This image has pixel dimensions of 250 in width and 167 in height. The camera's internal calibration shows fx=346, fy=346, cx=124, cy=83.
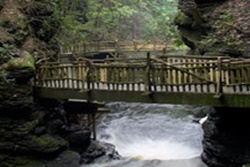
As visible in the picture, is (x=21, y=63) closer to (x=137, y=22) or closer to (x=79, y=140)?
(x=79, y=140)

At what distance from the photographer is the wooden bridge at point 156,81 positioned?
8586 mm

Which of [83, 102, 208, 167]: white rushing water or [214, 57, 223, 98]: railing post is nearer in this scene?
[214, 57, 223, 98]: railing post

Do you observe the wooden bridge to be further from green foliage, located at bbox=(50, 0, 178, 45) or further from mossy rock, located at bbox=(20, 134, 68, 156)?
green foliage, located at bbox=(50, 0, 178, 45)

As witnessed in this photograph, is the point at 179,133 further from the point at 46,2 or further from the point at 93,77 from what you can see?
the point at 46,2

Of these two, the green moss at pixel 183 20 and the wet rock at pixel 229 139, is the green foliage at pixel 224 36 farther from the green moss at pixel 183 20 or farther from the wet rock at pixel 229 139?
the wet rock at pixel 229 139

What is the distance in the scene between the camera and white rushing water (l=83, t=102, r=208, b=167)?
1264 centimetres

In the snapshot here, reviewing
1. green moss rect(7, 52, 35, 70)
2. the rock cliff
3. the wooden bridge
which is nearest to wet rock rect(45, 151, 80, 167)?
the wooden bridge

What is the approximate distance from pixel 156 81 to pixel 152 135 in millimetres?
6833

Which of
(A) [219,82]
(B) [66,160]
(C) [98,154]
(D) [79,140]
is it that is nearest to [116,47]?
(C) [98,154]

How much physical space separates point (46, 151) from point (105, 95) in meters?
2.49

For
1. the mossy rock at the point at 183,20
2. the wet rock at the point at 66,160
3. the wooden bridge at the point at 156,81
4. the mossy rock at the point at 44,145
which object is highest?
the mossy rock at the point at 183,20

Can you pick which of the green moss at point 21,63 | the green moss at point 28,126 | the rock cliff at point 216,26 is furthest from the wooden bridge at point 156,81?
the rock cliff at point 216,26

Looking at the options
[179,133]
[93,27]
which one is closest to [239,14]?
[179,133]

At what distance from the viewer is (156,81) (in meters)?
9.56
